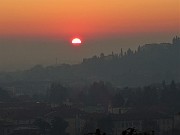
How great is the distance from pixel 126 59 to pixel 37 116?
51.4 meters

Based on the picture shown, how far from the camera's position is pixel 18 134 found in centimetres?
2197

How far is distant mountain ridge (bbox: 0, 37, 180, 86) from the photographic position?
72250 mm

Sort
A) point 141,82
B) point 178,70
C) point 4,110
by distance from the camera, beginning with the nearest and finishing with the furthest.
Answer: point 4,110 < point 141,82 < point 178,70

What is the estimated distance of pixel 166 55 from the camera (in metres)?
79.1

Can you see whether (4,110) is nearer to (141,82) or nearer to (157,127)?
(157,127)

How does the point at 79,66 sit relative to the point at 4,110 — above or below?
above

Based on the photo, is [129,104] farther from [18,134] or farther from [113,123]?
[18,134]

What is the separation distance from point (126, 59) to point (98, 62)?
13.6 ft

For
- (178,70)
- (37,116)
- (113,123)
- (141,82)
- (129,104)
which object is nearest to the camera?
(113,123)

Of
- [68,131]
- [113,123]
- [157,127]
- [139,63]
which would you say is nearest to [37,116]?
[68,131]

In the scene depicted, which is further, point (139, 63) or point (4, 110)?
point (139, 63)

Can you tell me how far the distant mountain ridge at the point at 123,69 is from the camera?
72250 mm

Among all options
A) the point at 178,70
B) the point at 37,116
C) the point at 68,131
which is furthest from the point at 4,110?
the point at 178,70

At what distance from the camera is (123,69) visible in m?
77.6
